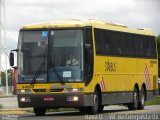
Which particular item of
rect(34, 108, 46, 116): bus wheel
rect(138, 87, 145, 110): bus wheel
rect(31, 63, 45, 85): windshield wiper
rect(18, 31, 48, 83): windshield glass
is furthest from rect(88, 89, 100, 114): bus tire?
rect(138, 87, 145, 110): bus wheel

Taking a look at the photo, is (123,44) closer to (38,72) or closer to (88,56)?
(88,56)

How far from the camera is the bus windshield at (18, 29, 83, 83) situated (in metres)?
27.7

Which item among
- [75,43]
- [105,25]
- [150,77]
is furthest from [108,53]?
[150,77]

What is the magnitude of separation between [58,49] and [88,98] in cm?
210

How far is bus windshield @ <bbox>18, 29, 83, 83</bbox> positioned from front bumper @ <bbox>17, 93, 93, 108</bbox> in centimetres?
54

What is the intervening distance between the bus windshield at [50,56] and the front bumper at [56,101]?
1.78 feet

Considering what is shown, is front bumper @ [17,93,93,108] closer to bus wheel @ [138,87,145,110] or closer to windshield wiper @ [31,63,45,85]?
windshield wiper @ [31,63,45,85]

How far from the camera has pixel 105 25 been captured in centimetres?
3083

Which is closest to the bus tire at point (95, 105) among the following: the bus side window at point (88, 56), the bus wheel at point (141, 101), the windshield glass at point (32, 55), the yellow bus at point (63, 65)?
the yellow bus at point (63, 65)

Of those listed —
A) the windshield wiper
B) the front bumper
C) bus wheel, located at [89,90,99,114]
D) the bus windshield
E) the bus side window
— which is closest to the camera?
the front bumper

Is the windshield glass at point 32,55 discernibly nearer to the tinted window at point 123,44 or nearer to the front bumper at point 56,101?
the front bumper at point 56,101

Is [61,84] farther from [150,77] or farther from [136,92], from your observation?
[150,77]

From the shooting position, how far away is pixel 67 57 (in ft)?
90.9

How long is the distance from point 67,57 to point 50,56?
673 mm
